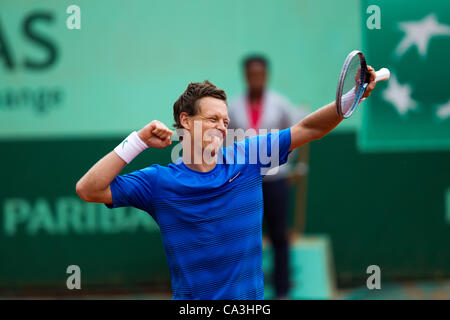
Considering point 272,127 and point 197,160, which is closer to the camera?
point 197,160

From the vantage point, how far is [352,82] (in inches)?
118

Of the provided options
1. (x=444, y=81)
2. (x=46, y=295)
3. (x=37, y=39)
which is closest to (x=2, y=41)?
(x=37, y=39)

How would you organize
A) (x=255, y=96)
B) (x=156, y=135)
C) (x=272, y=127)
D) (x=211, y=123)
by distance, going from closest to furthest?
(x=156, y=135) → (x=211, y=123) → (x=272, y=127) → (x=255, y=96)

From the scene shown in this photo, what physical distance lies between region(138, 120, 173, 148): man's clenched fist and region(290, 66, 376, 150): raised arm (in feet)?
1.90

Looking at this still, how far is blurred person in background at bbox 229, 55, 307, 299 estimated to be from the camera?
19.6 ft

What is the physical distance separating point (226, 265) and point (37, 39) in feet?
13.6

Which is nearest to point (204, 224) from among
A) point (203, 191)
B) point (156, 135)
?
point (203, 191)

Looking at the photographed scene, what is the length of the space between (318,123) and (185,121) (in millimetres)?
567

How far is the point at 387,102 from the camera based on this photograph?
6.26 meters

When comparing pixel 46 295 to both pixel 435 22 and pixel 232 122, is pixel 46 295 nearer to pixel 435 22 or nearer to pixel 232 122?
pixel 232 122

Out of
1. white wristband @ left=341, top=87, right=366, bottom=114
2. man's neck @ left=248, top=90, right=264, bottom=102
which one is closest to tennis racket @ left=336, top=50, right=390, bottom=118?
white wristband @ left=341, top=87, right=366, bottom=114

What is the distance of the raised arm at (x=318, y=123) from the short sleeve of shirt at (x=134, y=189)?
0.64 metres

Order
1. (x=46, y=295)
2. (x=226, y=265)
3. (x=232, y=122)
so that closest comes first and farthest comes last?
1. (x=226, y=265)
2. (x=232, y=122)
3. (x=46, y=295)

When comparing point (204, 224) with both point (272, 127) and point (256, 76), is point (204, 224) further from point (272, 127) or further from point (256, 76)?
point (256, 76)
